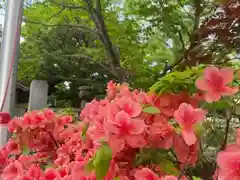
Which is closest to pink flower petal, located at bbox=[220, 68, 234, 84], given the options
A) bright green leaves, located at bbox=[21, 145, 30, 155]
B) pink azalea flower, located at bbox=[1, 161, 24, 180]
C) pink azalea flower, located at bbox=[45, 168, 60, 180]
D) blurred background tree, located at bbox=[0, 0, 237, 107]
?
pink azalea flower, located at bbox=[45, 168, 60, 180]

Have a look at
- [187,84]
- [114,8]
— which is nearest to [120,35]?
[114,8]

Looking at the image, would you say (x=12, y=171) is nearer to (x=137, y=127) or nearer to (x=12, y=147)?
(x=12, y=147)

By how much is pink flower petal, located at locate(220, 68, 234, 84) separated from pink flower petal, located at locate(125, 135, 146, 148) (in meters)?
0.16

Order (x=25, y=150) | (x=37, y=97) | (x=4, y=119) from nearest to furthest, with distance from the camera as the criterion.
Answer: (x=25, y=150) → (x=4, y=119) → (x=37, y=97)

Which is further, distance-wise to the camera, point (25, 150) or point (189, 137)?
point (25, 150)

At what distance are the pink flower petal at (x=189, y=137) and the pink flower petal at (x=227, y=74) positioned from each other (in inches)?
4.2

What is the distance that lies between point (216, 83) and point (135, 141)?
0.53ft

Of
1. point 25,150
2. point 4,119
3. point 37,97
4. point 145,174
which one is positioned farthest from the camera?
point 37,97

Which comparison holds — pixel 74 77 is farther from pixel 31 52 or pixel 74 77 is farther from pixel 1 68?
pixel 1 68

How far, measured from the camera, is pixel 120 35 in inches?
129

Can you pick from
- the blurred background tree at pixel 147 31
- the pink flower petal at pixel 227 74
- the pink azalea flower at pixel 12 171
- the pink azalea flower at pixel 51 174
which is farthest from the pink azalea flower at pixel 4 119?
the blurred background tree at pixel 147 31

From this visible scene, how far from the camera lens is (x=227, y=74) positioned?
0.54 meters

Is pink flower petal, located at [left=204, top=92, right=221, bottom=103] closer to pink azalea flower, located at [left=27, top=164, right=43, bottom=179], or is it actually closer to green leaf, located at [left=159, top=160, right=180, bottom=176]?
green leaf, located at [left=159, top=160, right=180, bottom=176]

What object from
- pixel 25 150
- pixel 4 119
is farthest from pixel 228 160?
pixel 4 119
